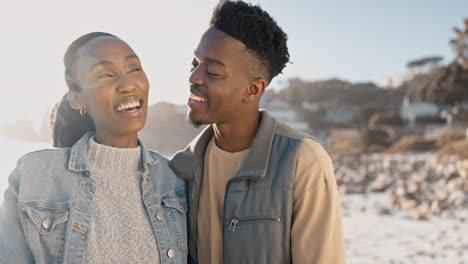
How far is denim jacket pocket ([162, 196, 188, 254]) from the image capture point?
7.19 ft

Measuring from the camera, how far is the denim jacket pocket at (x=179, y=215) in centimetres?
219

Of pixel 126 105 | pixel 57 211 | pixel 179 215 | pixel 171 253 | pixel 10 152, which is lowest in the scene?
pixel 171 253

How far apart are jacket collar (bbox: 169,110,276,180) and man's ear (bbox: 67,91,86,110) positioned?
1.92ft

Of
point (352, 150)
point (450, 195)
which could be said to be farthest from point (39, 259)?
point (352, 150)

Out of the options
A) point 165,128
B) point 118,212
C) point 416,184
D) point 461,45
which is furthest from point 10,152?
point 461,45

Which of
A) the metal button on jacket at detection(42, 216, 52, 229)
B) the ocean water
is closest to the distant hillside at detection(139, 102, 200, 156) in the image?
the ocean water

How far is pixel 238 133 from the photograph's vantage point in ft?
7.50

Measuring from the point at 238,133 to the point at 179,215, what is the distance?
0.53 m

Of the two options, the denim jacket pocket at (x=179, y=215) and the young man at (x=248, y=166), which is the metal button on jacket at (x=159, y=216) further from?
the young man at (x=248, y=166)

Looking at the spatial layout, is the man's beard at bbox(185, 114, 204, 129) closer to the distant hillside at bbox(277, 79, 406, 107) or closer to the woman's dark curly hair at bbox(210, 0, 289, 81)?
the woman's dark curly hair at bbox(210, 0, 289, 81)

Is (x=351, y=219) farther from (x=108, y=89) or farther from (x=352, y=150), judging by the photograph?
(x=352, y=150)

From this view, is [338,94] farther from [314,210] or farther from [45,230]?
[45,230]

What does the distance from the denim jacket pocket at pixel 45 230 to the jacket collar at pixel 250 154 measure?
Answer: 0.67 m

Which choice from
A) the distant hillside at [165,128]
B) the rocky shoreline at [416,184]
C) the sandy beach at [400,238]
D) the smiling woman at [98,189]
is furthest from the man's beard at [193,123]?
the rocky shoreline at [416,184]
